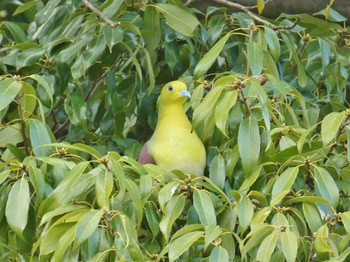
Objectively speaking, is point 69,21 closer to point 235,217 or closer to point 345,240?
point 235,217

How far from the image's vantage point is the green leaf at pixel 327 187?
11.7 feet

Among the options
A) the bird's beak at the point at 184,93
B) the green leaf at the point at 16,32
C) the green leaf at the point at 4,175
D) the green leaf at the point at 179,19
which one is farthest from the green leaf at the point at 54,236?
the green leaf at the point at 16,32

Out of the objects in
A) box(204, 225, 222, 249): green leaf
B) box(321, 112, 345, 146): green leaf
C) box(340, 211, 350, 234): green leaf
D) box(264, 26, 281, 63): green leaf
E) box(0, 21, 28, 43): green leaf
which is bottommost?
box(0, 21, 28, 43): green leaf

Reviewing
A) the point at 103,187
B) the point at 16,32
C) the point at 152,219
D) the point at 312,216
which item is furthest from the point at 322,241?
the point at 16,32

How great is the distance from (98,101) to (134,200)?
6.80 ft

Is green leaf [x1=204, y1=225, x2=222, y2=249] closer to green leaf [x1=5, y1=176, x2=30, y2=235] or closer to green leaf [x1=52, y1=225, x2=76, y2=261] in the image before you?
green leaf [x1=52, y1=225, x2=76, y2=261]

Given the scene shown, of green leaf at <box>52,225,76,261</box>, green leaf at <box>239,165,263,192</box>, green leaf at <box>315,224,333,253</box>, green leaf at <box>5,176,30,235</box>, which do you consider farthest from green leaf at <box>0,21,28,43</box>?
green leaf at <box>315,224,333,253</box>

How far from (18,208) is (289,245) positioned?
2.93ft

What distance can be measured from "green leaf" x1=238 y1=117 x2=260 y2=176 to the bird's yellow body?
0.42 m

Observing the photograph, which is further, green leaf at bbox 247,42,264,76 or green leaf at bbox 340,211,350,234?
green leaf at bbox 247,42,264,76

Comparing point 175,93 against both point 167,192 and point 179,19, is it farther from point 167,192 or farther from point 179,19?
point 167,192

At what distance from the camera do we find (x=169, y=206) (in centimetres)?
348

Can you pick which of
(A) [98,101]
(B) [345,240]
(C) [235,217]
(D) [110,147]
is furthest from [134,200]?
(A) [98,101]

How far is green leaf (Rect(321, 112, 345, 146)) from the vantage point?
3.54 metres
